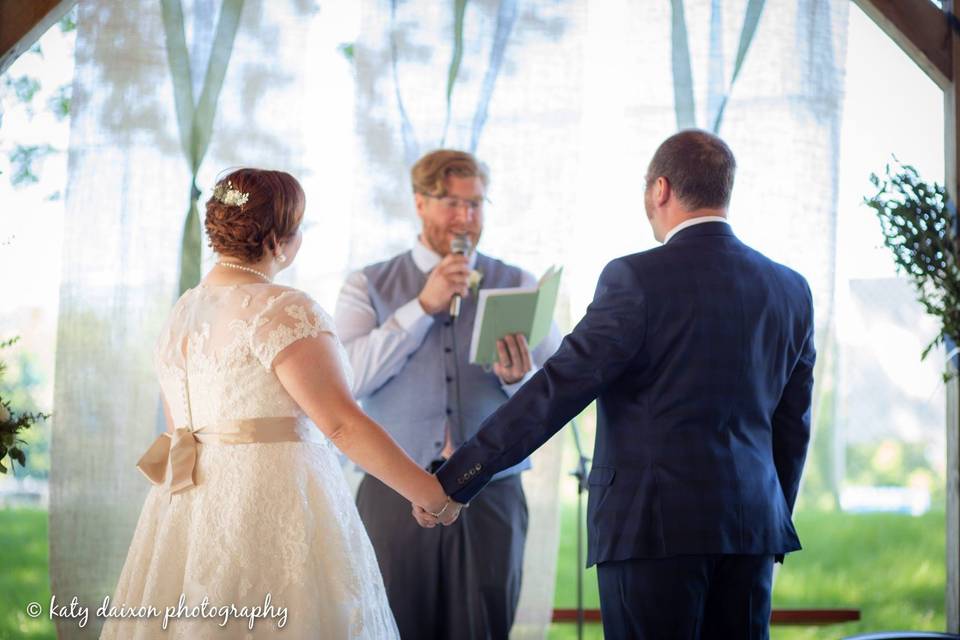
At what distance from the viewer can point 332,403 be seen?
221cm

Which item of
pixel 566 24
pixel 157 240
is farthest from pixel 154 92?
pixel 566 24

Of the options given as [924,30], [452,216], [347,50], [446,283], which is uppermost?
[347,50]

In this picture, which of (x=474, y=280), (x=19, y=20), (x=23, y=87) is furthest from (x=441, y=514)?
(x=23, y=87)

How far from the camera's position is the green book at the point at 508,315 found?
9.48 ft

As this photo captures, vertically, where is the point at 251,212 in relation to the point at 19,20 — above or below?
below

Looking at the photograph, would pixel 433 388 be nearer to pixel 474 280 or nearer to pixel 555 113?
pixel 474 280

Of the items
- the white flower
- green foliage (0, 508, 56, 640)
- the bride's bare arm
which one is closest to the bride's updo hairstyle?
the bride's bare arm

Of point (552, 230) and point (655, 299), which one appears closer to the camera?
point (655, 299)

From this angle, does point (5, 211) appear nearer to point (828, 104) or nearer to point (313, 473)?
point (313, 473)

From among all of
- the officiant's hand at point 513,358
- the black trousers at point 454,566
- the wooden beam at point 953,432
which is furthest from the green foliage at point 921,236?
the black trousers at point 454,566

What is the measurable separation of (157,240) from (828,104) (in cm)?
258

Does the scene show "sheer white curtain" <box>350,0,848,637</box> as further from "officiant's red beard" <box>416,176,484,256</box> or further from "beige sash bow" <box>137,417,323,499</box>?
"beige sash bow" <box>137,417,323,499</box>

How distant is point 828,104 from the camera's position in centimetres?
381

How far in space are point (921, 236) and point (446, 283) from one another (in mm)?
1403
